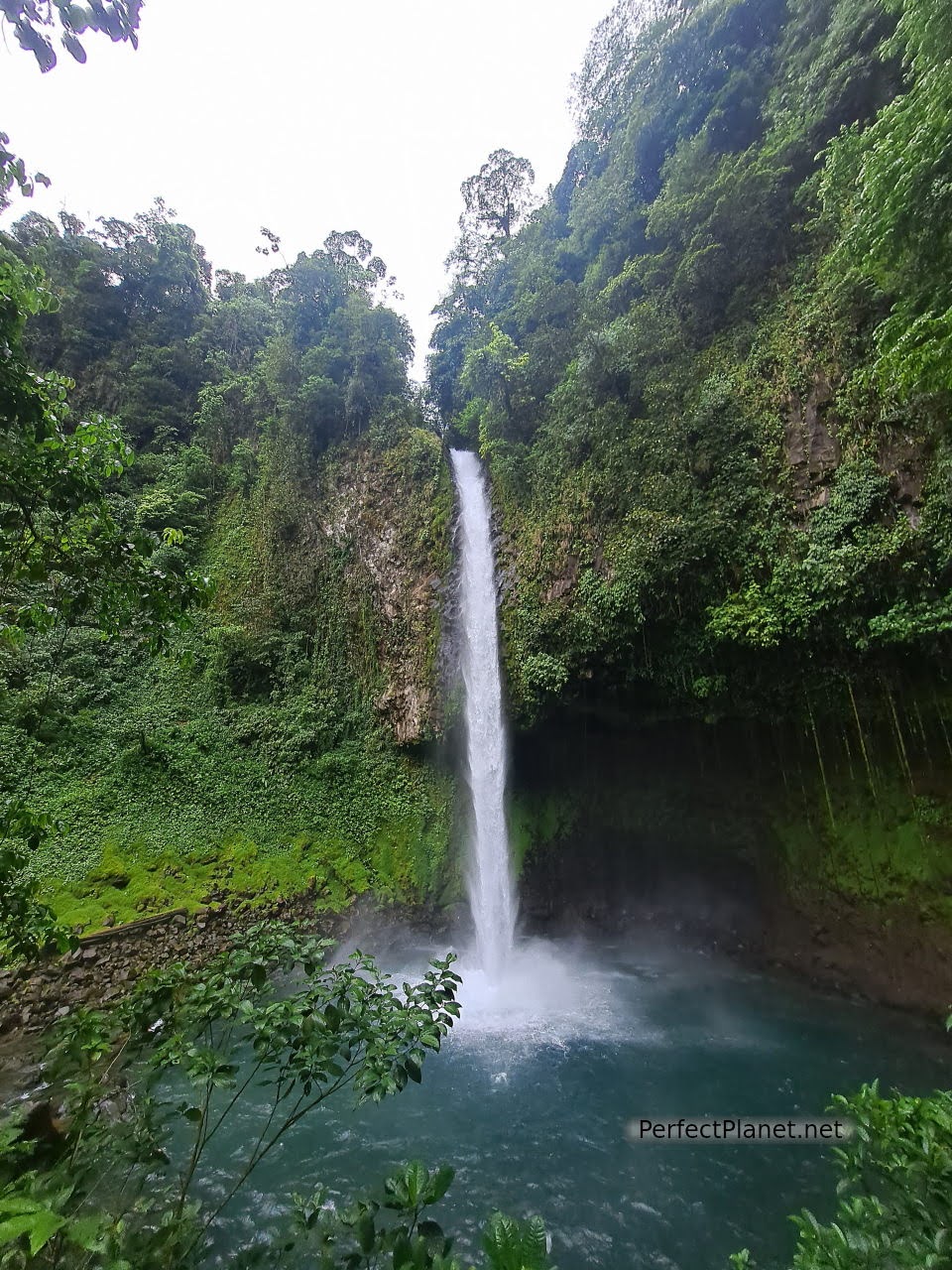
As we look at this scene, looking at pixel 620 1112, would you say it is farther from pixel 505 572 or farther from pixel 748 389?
pixel 748 389

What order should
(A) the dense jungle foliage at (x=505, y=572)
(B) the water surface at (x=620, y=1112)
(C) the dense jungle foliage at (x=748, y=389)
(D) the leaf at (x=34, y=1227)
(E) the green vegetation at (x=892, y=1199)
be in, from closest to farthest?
1. (D) the leaf at (x=34, y=1227)
2. (E) the green vegetation at (x=892, y=1199)
3. (A) the dense jungle foliage at (x=505, y=572)
4. (B) the water surface at (x=620, y=1112)
5. (C) the dense jungle foliage at (x=748, y=389)

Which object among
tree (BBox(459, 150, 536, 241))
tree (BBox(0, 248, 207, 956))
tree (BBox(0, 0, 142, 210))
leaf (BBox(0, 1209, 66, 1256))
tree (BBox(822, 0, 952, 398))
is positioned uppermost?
tree (BBox(459, 150, 536, 241))

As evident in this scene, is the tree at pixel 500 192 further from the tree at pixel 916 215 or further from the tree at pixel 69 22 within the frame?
the tree at pixel 69 22

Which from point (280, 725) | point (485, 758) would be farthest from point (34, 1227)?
point (280, 725)

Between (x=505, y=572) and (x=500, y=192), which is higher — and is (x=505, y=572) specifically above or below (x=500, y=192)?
below

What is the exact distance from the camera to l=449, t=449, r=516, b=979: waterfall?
376 inches

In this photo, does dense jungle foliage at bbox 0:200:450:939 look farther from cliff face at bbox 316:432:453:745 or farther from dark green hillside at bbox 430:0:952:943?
dark green hillside at bbox 430:0:952:943

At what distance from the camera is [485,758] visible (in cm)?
1048

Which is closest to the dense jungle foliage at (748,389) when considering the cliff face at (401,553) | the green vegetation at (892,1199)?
the cliff face at (401,553)

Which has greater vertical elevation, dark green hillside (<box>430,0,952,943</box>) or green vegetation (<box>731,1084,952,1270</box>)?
dark green hillside (<box>430,0,952,943</box>)

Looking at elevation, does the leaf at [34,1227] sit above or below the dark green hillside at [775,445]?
below

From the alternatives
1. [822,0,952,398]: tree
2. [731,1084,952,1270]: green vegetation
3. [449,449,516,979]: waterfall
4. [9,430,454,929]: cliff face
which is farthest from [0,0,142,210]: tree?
[449,449,516,979]: waterfall

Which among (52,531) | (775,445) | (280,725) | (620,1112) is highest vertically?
(775,445)

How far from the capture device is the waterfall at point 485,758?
9555 millimetres
